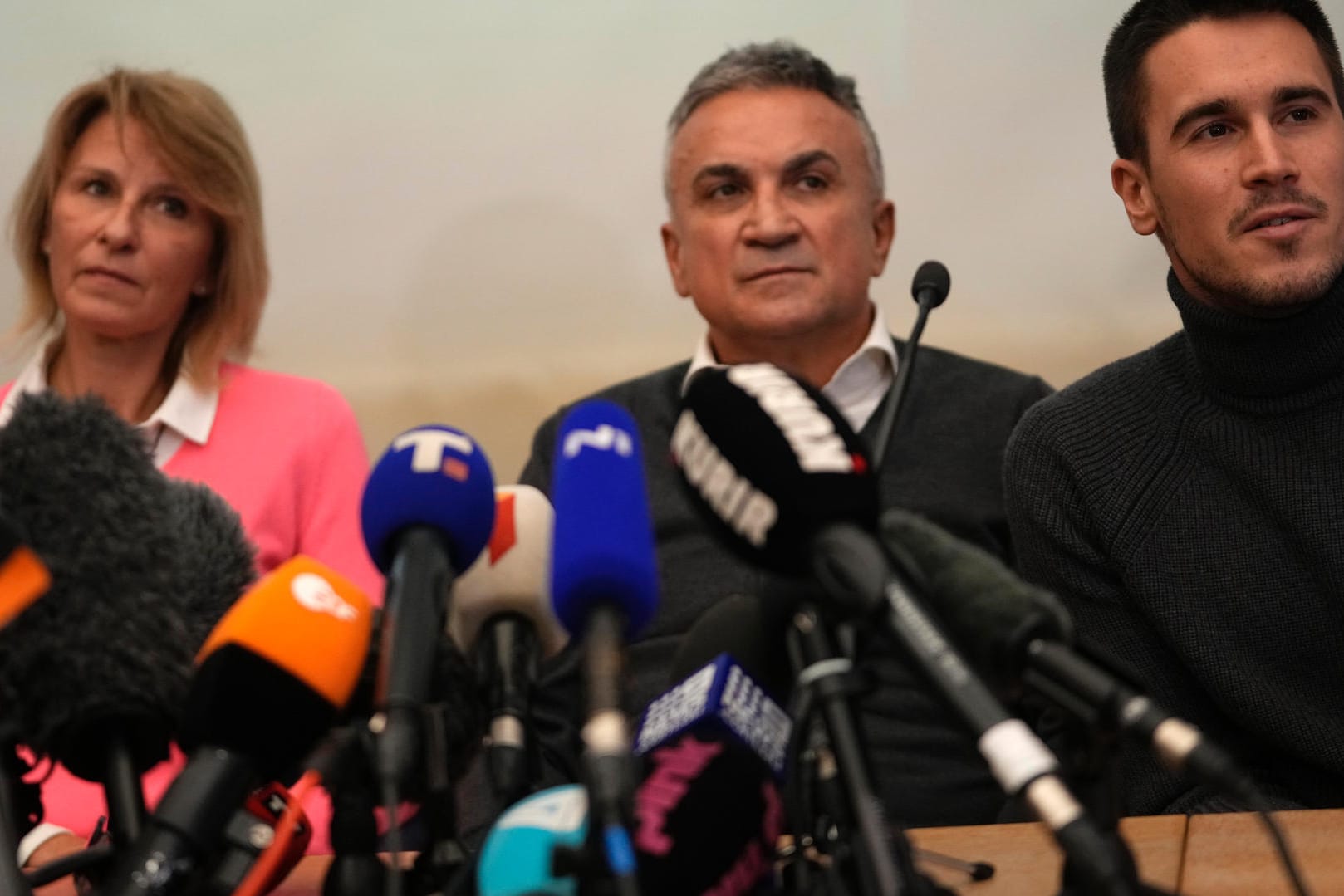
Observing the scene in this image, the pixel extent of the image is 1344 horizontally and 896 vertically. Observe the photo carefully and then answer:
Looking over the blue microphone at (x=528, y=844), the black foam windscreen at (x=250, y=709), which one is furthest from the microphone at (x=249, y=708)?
the blue microphone at (x=528, y=844)

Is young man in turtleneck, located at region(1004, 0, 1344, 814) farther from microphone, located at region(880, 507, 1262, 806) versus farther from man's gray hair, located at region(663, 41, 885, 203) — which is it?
microphone, located at region(880, 507, 1262, 806)

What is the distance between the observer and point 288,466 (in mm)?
2053

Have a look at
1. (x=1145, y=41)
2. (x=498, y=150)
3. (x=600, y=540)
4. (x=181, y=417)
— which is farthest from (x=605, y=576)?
(x=498, y=150)

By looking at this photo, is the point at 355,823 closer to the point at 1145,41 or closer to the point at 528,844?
the point at 528,844

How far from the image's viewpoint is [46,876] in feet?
3.02

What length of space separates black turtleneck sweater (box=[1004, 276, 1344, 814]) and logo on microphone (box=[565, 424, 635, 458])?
0.90 metres

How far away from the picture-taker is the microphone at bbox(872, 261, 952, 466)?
→ 1228 mm

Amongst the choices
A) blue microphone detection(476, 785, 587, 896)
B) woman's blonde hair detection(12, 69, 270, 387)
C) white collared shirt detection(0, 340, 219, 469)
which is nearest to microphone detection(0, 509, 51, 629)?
blue microphone detection(476, 785, 587, 896)

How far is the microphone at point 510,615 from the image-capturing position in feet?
2.66

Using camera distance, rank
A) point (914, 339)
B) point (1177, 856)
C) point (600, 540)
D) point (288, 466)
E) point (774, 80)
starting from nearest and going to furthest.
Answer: point (600, 540), point (1177, 856), point (914, 339), point (288, 466), point (774, 80)

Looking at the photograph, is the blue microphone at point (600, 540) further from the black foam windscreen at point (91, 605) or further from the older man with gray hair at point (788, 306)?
the older man with gray hair at point (788, 306)

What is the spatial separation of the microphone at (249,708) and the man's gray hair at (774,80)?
5.10 feet

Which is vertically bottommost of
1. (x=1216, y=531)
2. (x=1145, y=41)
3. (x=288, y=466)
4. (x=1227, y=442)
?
(x=1216, y=531)

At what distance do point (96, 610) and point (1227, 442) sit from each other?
1264mm
